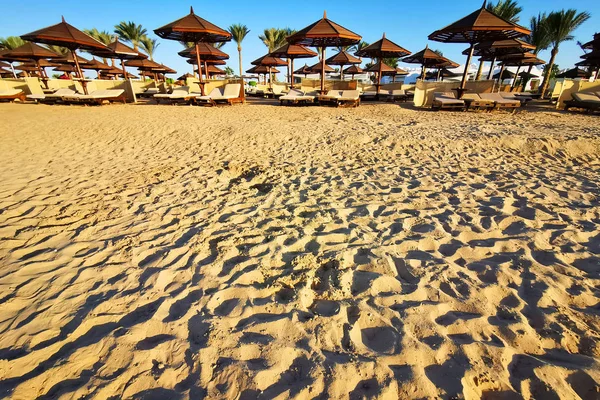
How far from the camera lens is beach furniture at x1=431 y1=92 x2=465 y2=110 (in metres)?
10.1

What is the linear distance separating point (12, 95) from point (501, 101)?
21.7 metres

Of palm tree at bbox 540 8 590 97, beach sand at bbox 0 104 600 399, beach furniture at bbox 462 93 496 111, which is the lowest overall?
beach sand at bbox 0 104 600 399

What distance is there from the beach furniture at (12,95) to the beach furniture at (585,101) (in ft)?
79.6

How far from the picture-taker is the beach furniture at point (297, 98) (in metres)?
12.0

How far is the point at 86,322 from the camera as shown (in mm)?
1772

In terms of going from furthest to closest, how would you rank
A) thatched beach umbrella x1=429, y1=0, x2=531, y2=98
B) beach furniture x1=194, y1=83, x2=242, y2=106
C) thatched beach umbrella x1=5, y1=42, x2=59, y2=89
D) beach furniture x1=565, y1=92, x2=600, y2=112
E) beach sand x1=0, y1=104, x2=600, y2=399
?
thatched beach umbrella x1=5, y1=42, x2=59, y2=89 → beach furniture x1=194, y1=83, x2=242, y2=106 → beach furniture x1=565, y1=92, x2=600, y2=112 → thatched beach umbrella x1=429, y1=0, x2=531, y2=98 → beach sand x1=0, y1=104, x2=600, y2=399

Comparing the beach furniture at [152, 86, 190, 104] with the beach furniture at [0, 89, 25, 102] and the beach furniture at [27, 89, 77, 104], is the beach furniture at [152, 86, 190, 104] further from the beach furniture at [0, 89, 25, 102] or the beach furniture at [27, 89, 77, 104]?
the beach furniture at [0, 89, 25, 102]

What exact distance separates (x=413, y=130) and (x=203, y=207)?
557 cm

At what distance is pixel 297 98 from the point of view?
11938 mm

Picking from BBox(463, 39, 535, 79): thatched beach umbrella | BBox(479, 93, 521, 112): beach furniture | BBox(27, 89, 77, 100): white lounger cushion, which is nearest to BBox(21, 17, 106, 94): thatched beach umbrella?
BBox(27, 89, 77, 100): white lounger cushion

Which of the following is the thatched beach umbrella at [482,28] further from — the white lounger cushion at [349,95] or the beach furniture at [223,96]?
the beach furniture at [223,96]

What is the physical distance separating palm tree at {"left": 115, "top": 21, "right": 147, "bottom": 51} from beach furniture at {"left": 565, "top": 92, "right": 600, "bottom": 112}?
108ft

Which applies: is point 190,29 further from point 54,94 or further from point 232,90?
point 54,94

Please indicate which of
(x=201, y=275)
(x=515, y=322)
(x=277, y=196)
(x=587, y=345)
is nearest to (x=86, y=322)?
(x=201, y=275)
